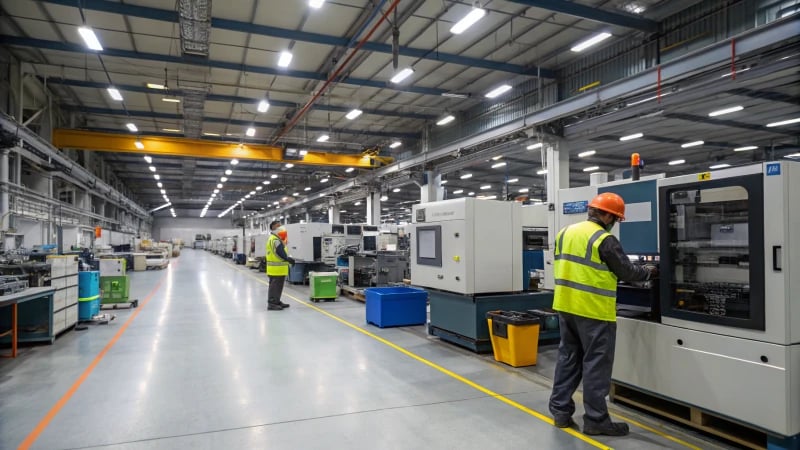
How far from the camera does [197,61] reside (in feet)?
30.8

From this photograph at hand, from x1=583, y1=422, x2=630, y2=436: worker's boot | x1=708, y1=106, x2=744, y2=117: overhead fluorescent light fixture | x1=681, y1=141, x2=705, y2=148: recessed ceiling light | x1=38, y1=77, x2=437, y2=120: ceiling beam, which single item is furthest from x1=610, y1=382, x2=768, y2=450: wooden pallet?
x1=681, y1=141, x2=705, y2=148: recessed ceiling light

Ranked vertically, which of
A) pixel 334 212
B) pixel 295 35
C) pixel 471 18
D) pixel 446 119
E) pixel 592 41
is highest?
pixel 295 35

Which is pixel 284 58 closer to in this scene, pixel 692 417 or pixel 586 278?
pixel 586 278

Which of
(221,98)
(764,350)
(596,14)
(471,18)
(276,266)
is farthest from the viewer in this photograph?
(221,98)

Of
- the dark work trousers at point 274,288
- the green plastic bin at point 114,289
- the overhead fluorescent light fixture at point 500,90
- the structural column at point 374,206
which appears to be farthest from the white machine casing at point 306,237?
the overhead fluorescent light fixture at point 500,90

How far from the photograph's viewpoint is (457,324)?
6039 millimetres

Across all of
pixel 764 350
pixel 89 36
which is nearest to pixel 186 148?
pixel 89 36

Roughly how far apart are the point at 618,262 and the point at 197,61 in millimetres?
9278

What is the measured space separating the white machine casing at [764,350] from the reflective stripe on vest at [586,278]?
0.63 meters

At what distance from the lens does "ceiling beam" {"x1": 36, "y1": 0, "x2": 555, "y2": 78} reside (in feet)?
24.0

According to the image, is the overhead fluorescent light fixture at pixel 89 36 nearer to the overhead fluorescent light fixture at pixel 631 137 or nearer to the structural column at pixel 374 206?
the structural column at pixel 374 206

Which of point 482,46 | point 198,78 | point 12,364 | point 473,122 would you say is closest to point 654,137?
point 473,122

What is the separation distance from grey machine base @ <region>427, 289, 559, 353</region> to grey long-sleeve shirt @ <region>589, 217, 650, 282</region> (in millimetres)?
2586

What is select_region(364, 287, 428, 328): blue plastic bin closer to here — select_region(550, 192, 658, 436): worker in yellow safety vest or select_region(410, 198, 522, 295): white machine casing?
select_region(410, 198, 522, 295): white machine casing
